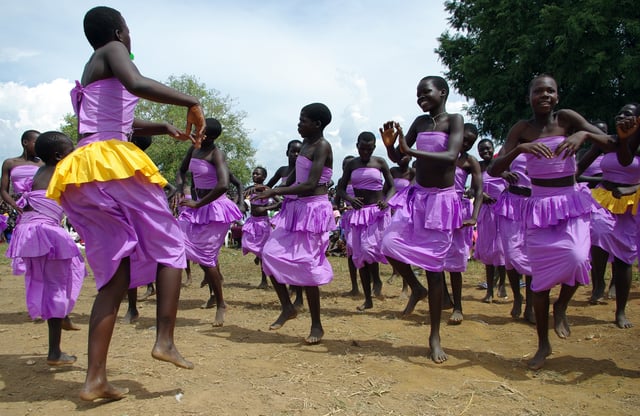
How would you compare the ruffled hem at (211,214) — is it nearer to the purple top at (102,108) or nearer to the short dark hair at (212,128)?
the short dark hair at (212,128)

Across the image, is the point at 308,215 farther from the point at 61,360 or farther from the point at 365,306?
the point at 61,360

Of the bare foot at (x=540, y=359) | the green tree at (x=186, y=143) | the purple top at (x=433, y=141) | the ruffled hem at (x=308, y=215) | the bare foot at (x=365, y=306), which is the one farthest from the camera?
the green tree at (x=186, y=143)

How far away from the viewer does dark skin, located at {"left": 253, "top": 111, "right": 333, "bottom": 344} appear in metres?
5.05

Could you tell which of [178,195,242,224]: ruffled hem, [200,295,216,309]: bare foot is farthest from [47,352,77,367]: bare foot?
[200,295,216,309]: bare foot

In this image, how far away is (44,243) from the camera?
453cm

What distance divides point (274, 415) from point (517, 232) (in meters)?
4.55

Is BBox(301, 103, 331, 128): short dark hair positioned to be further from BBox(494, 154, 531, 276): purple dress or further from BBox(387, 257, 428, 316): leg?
BBox(494, 154, 531, 276): purple dress

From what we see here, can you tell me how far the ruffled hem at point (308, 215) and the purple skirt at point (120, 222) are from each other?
204 cm

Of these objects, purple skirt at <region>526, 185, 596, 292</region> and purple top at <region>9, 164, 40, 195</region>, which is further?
purple top at <region>9, 164, 40, 195</region>

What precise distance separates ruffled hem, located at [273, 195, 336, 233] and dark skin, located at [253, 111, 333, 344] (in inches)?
4.2

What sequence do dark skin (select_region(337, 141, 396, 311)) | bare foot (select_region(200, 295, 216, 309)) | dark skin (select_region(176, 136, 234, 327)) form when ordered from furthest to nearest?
dark skin (select_region(337, 141, 396, 311)), bare foot (select_region(200, 295, 216, 309)), dark skin (select_region(176, 136, 234, 327))

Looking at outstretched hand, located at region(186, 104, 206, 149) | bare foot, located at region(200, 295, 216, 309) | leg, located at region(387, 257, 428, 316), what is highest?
outstretched hand, located at region(186, 104, 206, 149)

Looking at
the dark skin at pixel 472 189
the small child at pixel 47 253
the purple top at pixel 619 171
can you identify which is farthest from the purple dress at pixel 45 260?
the purple top at pixel 619 171

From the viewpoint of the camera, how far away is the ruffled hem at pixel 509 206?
652 centimetres
